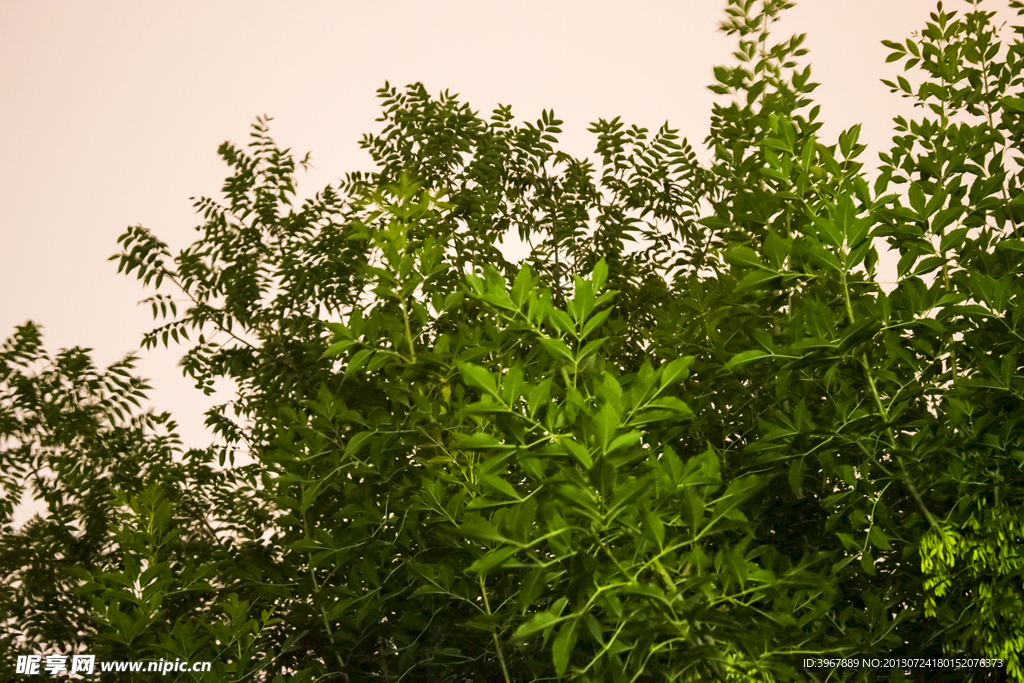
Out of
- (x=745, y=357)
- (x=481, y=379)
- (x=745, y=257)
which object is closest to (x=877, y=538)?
(x=745, y=357)

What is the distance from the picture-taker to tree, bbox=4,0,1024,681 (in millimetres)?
1511

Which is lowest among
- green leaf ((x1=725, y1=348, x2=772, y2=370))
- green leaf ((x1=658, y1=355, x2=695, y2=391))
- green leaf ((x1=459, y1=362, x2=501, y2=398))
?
green leaf ((x1=658, y1=355, x2=695, y2=391))

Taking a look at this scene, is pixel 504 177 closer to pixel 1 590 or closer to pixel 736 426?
pixel 736 426

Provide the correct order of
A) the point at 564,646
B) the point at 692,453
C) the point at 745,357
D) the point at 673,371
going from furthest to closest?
the point at 692,453 < the point at 745,357 < the point at 673,371 < the point at 564,646

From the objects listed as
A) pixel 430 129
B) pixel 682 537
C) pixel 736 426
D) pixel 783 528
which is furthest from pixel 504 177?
pixel 682 537

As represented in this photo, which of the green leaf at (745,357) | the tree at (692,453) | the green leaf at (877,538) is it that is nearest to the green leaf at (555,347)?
the tree at (692,453)

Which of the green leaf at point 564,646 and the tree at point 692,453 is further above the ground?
the tree at point 692,453

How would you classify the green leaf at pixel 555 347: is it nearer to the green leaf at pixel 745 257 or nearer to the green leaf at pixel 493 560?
the green leaf at pixel 493 560

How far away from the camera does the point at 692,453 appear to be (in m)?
2.73

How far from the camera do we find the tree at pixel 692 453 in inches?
59.5

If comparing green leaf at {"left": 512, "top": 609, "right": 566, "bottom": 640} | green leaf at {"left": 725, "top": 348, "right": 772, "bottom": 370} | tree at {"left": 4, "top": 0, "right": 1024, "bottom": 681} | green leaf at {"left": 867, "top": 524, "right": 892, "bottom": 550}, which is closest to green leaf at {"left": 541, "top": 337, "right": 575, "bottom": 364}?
tree at {"left": 4, "top": 0, "right": 1024, "bottom": 681}

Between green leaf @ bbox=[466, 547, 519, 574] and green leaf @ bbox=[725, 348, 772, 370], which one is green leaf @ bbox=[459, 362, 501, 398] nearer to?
green leaf @ bbox=[466, 547, 519, 574]

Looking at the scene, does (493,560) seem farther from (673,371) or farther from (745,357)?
(745,357)

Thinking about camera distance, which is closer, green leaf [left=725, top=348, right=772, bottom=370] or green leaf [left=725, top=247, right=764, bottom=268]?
green leaf [left=725, top=348, right=772, bottom=370]
